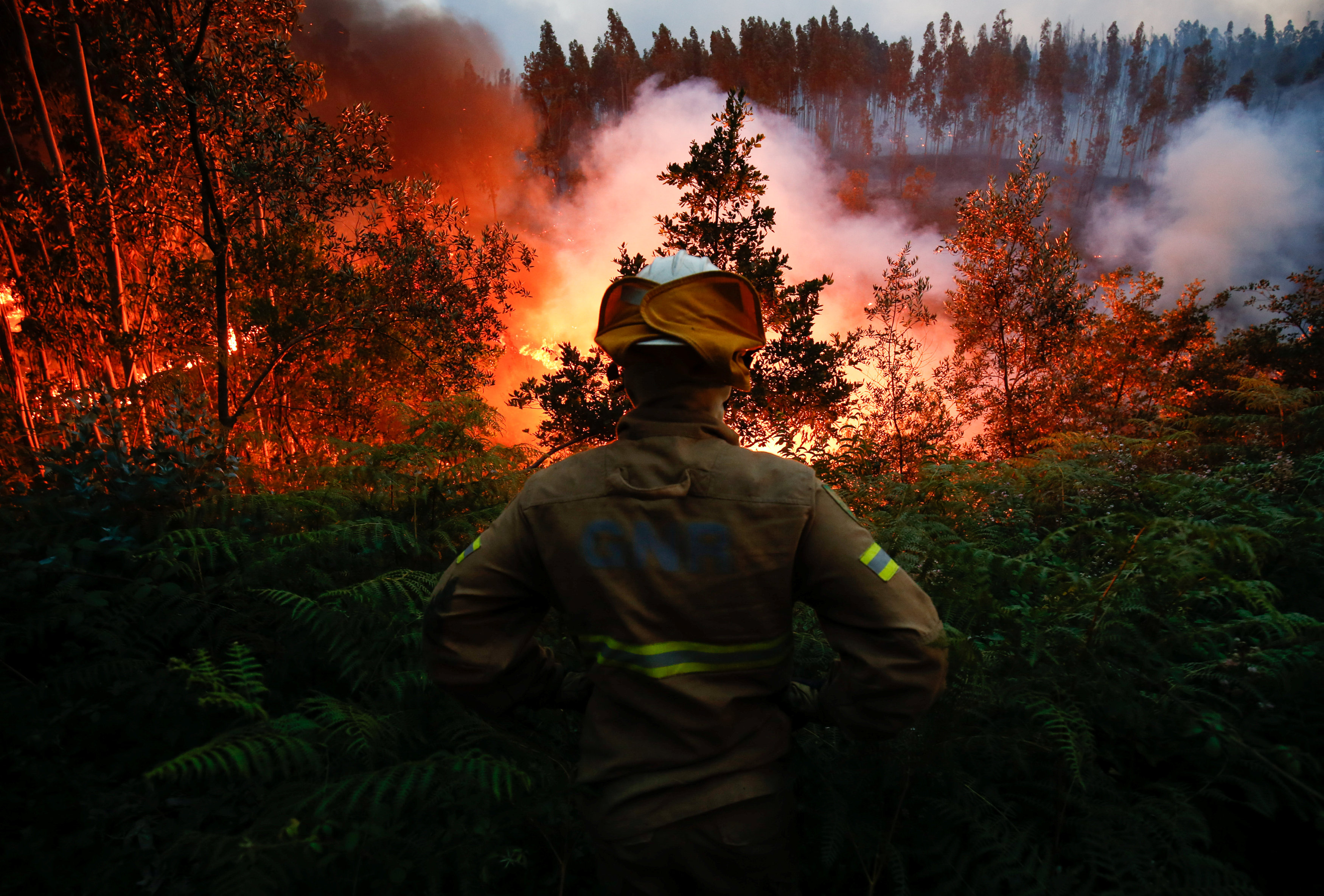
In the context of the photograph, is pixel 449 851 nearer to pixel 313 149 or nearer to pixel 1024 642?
pixel 1024 642

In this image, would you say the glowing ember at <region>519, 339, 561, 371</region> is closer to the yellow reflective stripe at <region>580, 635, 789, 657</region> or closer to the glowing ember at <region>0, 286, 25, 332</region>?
the glowing ember at <region>0, 286, 25, 332</region>

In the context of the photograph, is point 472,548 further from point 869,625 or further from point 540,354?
point 540,354

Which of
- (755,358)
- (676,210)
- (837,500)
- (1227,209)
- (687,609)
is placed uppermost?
(676,210)

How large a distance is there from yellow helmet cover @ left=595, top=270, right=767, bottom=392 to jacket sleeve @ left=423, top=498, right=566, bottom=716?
60cm

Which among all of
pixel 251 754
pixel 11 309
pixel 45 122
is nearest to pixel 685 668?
pixel 251 754

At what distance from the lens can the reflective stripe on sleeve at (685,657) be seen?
66.0 inches

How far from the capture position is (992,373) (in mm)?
20094

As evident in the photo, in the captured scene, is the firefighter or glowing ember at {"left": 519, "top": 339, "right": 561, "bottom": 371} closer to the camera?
the firefighter

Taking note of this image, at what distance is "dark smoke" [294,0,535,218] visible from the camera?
138ft

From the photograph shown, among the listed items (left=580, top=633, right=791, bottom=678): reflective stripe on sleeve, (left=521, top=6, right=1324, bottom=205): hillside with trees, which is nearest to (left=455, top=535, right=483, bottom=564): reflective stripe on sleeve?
(left=580, top=633, right=791, bottom=678): reflective stripe on sleeve

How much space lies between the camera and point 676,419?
179cm

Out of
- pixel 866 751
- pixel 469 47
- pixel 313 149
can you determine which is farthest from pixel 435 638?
pixel 469 47

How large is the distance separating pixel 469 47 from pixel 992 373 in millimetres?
62504

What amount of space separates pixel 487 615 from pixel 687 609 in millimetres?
592
